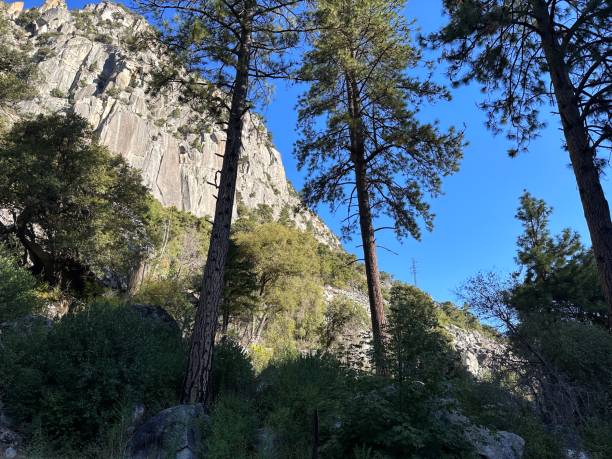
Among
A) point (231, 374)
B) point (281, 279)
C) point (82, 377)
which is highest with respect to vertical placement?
point (281, 279)

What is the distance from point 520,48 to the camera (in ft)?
22.4

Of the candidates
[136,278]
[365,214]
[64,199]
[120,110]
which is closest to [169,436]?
[365,214]

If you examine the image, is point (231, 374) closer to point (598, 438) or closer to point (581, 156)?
point (598, 438)

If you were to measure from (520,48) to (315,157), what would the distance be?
486 cm

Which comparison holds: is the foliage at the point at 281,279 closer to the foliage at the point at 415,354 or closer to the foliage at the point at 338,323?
the foliage at the point at 338,323

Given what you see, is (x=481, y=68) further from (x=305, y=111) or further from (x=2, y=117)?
(x=2, y=117)

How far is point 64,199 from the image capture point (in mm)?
14703

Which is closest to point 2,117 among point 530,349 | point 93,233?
point 93,233

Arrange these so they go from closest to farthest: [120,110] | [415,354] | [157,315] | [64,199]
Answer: [415,354] → [157,315] → [64,199] → [120,110]

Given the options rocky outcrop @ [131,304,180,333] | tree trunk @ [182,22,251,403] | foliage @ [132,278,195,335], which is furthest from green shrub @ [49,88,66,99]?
tree trunk @ [182,22,251,403]

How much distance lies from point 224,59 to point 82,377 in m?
6.01

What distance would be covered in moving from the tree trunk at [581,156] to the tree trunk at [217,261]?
5.17 meters

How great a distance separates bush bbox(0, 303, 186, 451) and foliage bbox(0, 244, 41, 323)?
360 centimetres

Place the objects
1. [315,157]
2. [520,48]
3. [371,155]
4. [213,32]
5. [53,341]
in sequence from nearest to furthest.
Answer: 1. [53,341]
2. [520,48]
3. [213,32]
4. [371,155]
5. [315,157]
